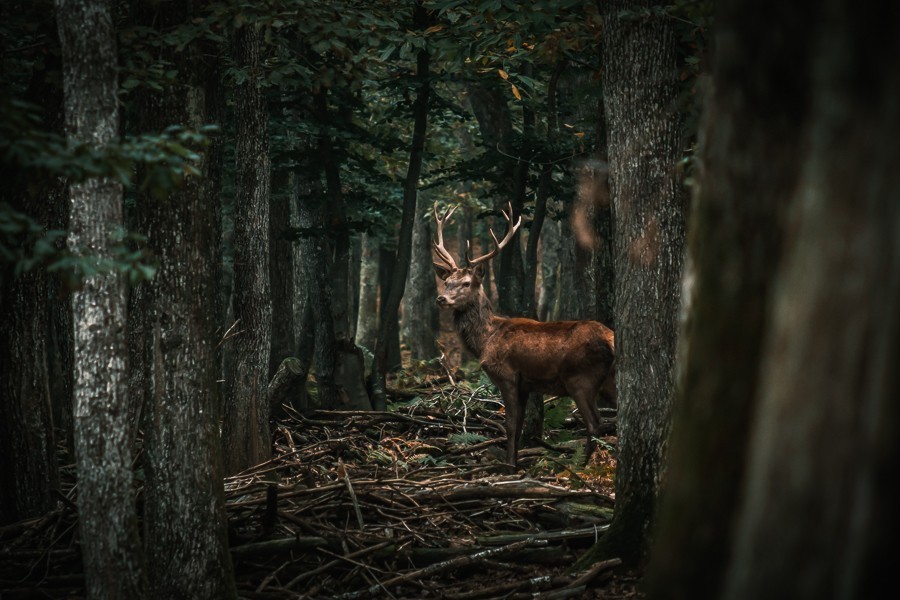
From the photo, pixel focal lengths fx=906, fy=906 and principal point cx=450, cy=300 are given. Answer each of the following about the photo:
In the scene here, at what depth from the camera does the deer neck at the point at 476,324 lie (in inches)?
493

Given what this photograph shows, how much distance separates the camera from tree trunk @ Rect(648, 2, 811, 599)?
3004 millimetres

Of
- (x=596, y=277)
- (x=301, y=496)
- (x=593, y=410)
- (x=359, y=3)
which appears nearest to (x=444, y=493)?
(x=301, y=496)

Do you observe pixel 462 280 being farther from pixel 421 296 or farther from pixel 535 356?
pixel 421 296

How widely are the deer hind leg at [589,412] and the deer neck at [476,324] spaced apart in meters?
1.58

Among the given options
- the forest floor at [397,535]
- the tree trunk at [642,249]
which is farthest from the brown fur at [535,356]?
the tree trunk at [642,249]

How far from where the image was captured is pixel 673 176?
7.18m

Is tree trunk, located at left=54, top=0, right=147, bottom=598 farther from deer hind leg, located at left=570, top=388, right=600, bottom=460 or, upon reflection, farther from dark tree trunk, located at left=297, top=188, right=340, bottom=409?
dark tree trunk, located at left=297, top=188, right=340, bottom=409

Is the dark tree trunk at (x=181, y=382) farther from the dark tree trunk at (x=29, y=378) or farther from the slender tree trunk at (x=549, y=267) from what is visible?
the slender tree trunk at (x=549, y=267)

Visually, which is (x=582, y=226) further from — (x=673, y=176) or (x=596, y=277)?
(x=673, y=176)

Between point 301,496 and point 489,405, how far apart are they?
663 cm

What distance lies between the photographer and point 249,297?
10.8 metres

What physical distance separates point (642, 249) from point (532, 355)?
15.8 feet

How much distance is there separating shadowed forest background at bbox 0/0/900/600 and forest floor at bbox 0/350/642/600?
38 mm

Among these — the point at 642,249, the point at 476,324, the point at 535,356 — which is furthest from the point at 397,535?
the point at 476,324
